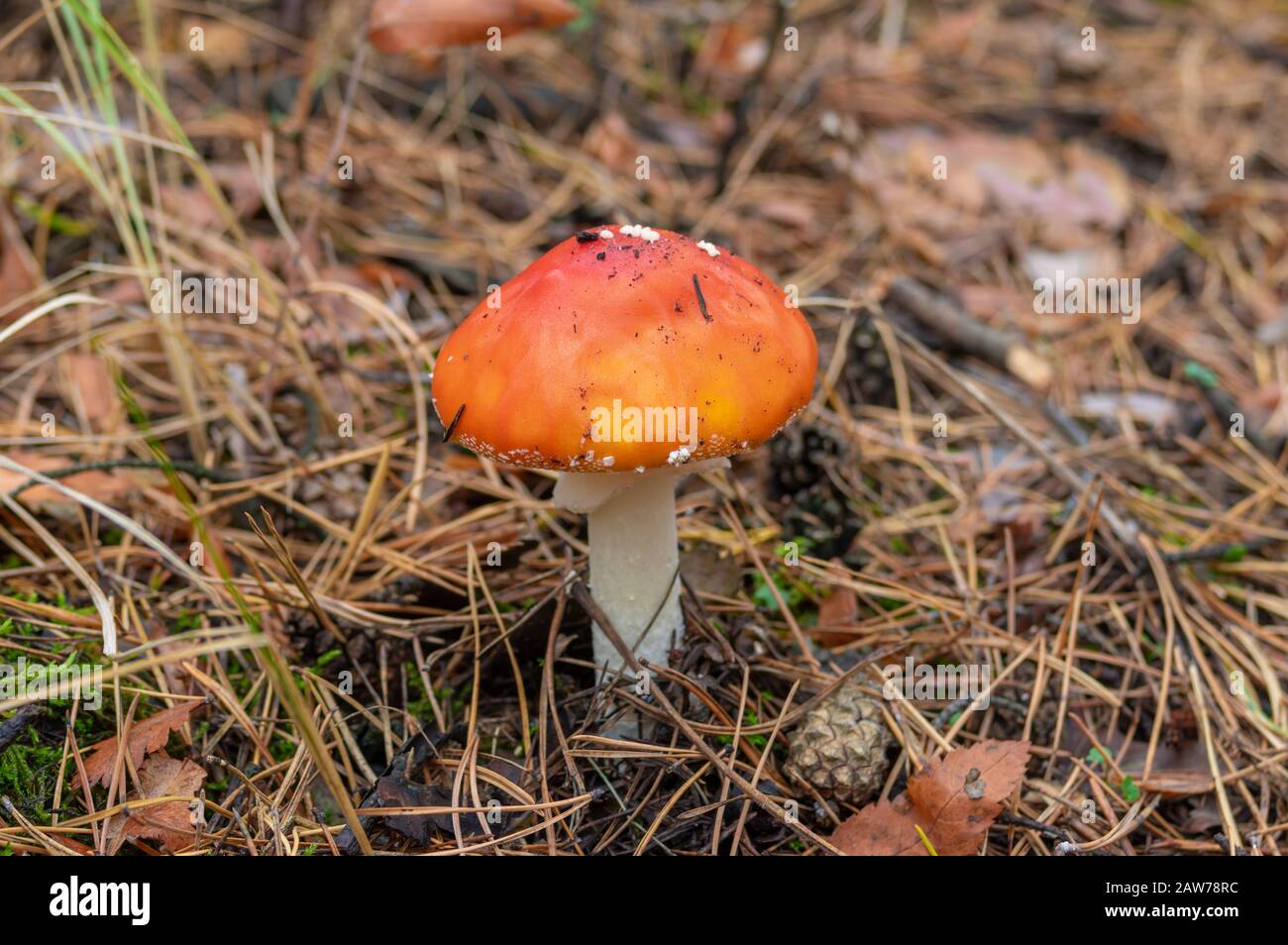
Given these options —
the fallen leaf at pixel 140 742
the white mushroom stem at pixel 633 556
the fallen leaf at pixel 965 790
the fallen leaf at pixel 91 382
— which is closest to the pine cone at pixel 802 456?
the white mushroom stem at pixel 633 556

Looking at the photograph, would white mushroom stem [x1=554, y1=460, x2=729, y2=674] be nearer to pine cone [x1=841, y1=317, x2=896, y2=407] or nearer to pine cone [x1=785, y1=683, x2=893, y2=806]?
pine cone [x1=785, y1=683, x2=893, y2=806]

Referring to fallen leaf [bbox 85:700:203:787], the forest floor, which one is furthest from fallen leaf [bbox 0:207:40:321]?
fallen leaf [bbox 85:700:203:787]

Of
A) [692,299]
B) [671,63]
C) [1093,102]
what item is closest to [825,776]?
[692,299]

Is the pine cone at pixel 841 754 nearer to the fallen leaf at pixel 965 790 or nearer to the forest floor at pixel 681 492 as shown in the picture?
the forest floor at pixel 681 492

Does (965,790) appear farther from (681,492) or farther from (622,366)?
(681,492)

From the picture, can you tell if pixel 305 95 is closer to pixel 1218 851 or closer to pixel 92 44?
pixel 92 44

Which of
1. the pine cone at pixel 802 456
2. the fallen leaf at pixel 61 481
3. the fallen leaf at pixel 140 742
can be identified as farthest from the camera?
the pine cone at pixel 802 456
